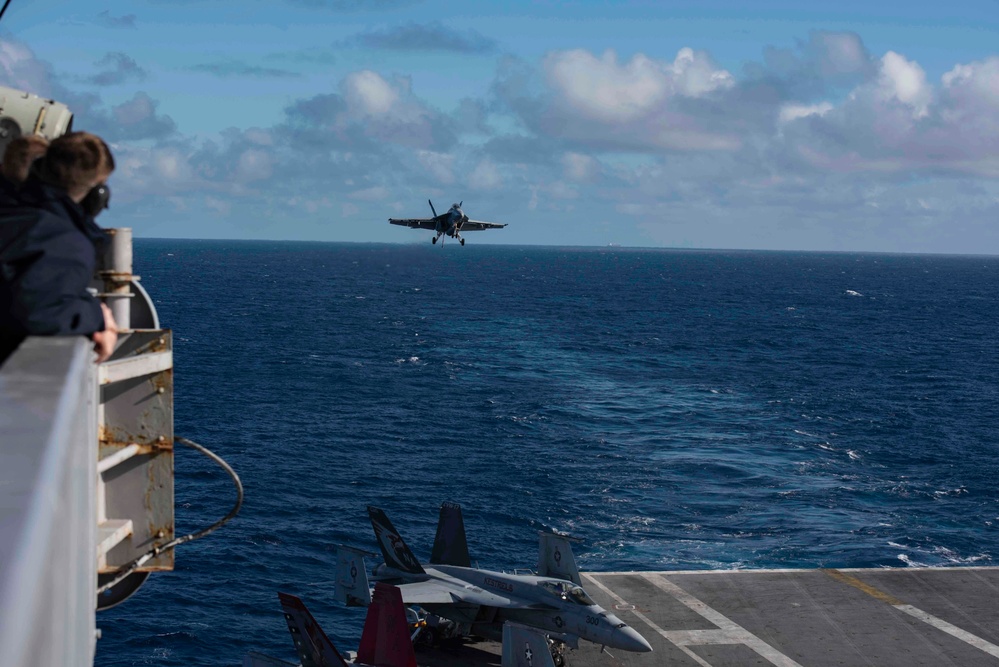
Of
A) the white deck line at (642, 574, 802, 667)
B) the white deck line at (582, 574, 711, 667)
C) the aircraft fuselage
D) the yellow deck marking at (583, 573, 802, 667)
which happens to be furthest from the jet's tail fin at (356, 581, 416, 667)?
the white deck line at (642, 574, 802, 667)

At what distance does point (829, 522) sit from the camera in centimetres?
5916

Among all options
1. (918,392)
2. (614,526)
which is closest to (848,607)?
(614,526)

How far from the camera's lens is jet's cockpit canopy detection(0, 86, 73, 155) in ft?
31.7

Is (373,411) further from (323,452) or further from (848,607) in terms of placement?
(848,607)

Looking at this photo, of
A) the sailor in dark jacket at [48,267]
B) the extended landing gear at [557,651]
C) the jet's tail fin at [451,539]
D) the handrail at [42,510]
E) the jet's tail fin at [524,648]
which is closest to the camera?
the handrail at [42,510]

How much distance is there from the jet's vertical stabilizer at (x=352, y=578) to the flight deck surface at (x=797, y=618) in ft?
11.7

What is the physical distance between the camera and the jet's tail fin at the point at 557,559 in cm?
4003

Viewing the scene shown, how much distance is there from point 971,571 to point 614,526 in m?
19.9

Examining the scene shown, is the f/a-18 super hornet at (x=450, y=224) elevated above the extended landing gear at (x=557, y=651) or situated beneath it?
elevated above

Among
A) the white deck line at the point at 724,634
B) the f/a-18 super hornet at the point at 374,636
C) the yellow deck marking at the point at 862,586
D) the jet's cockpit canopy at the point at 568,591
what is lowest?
the white deck line at the point at 724,634

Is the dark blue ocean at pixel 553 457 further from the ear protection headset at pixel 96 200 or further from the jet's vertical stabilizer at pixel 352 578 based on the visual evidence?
the ear protection headset at pixel 96 200

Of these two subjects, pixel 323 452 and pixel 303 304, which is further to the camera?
pixel 303 304

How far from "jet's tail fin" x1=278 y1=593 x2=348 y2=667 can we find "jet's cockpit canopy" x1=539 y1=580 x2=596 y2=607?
27.9 ft

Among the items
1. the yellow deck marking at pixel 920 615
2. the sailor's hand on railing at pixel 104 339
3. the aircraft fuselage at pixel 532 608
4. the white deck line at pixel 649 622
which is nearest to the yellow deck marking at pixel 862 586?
the yellow deck marking at pixel 920 615
